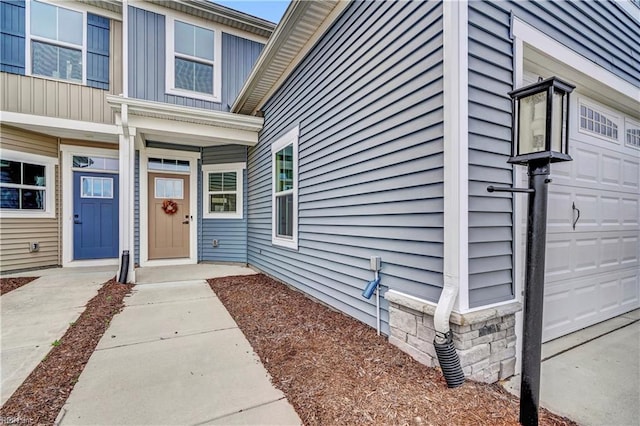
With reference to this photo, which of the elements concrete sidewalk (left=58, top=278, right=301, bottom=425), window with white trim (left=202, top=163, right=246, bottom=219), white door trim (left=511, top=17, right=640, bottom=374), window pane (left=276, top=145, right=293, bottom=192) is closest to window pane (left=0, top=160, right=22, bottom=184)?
window with white trim (left=202, top=163, right=246, bottom=219)

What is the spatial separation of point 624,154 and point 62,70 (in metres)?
8.95

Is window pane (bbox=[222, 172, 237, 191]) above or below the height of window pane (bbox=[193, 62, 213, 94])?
below

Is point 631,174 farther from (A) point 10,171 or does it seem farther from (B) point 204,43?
(A) point 10,171

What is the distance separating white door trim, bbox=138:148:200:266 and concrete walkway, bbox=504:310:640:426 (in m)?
6.15

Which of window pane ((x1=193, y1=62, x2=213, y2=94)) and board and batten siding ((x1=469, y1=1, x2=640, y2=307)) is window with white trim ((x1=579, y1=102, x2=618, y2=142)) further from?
window pane ((x1=193, y1=62, x2=213, y2=94))

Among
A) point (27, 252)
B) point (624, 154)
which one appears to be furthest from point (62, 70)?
point (624, 154)

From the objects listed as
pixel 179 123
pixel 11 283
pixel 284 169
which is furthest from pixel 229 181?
pixel 11 283

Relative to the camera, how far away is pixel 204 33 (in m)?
6.18

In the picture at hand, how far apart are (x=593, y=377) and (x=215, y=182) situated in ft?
21.5

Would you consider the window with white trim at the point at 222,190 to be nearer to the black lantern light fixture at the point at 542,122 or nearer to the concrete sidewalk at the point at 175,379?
the concrete sidewalk at the point at 175,379

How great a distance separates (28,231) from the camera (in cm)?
577

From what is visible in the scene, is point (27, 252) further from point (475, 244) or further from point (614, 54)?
point (614, 54)

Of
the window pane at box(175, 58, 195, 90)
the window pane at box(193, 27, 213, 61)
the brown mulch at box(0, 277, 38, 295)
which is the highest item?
the window pane at box(193, 27, 213, 61)

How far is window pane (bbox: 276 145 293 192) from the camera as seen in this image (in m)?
4.62
